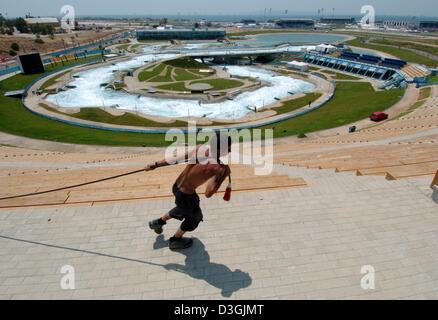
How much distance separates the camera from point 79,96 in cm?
4678

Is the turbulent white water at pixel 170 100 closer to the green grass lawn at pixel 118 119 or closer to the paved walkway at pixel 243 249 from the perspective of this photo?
the green grass lawn at pixel 118 119

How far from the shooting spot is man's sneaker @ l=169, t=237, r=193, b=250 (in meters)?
6.57

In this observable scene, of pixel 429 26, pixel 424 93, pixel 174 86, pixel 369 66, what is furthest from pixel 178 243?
pixel 429 26

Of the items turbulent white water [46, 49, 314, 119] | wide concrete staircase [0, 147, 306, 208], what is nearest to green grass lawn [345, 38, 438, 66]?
turbulent white water [46, 49, 314, 119]

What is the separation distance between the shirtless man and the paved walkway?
40cm

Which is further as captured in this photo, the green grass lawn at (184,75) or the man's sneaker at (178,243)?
the green grass lawn at (184,75)

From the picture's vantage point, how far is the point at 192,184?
19.6 feet

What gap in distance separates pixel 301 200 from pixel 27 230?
7573 mm

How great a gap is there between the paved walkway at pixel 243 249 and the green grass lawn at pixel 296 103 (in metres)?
33.1

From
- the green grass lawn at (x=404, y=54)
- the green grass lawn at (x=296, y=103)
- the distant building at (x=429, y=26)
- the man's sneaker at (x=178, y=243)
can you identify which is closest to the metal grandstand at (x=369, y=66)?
the green grass lawn at (x=404, y=54)

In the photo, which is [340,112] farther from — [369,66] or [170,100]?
[369,66]

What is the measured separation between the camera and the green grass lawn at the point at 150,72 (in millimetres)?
59109

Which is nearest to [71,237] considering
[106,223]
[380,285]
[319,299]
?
[106,223]

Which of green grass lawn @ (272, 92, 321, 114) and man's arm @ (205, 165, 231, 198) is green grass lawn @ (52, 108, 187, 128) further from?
man's arm @ (205, 165, 231, 198)
